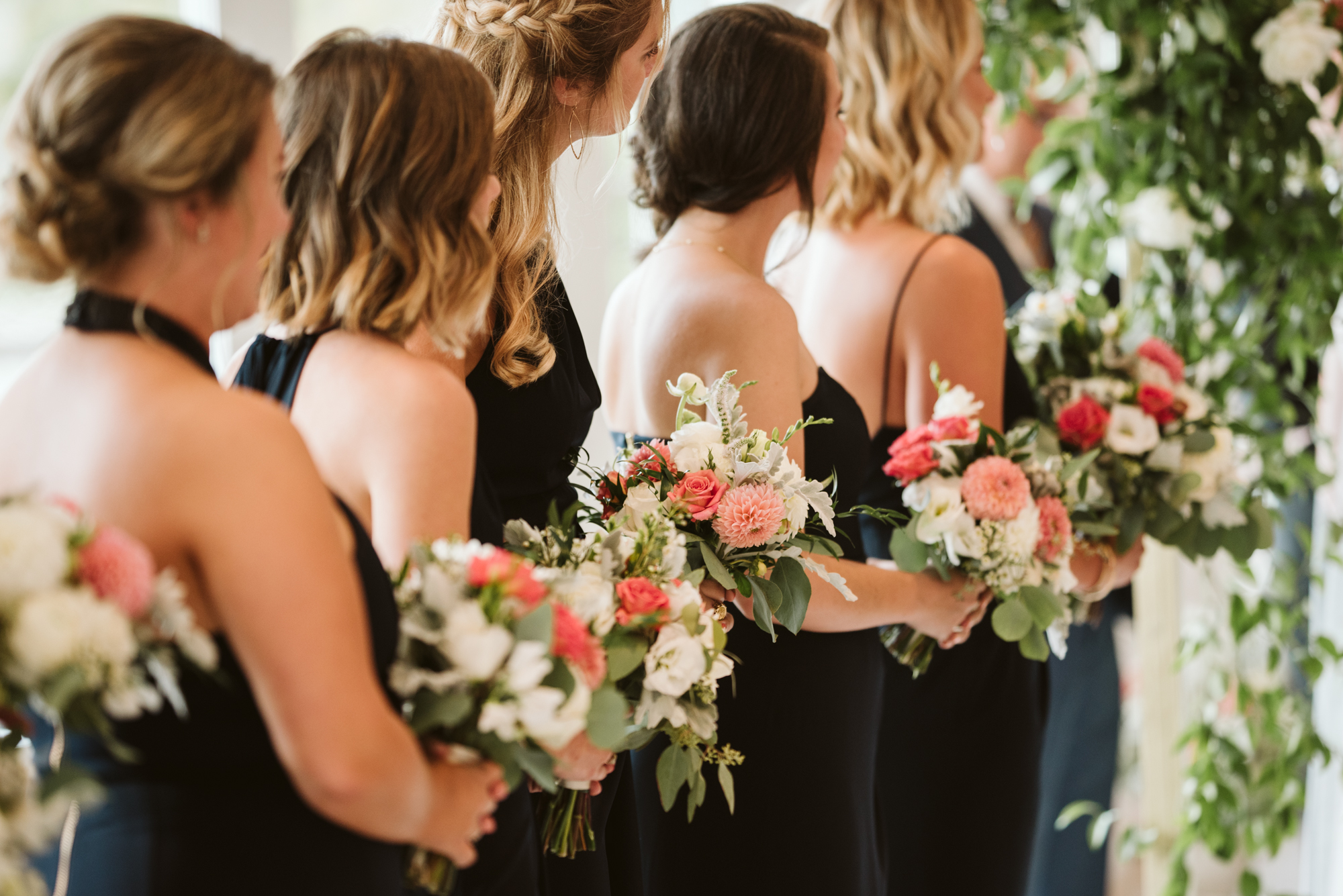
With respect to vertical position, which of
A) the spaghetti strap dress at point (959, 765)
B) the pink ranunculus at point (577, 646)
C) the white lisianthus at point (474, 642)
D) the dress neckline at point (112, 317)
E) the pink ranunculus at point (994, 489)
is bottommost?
the spaghetti strap dress at point (959, 765)

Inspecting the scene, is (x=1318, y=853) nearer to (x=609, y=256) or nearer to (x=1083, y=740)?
(x=1083, y=740)

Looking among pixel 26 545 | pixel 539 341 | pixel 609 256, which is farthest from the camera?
pixel 609 256

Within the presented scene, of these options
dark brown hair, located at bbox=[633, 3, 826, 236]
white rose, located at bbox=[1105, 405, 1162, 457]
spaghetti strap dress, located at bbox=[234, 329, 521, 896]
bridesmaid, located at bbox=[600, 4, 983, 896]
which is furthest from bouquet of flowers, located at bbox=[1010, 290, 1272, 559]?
spaghetti strap dress, located at bbox=[234, 329, 521, 896]

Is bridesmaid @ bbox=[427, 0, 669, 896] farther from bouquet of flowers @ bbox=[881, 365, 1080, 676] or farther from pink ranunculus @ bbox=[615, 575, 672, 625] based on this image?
bouquet of flowers @ bbox=[881, 365, 1080, 676]

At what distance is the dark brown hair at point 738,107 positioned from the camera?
1.78 m

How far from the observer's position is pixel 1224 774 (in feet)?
9.12

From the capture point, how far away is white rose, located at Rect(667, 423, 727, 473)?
5.00 feet

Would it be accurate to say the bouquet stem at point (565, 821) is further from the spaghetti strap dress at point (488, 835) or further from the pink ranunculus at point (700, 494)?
the pink ranunculus at point (700, 494)

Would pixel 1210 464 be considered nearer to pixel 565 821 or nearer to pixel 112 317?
pixel 565 821

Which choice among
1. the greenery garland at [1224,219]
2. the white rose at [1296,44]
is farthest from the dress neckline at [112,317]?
the white rose at [1296,44]

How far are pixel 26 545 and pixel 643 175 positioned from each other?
1272 millimetres

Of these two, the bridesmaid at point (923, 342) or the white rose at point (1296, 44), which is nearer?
the bridesmaid at point (923, 342)

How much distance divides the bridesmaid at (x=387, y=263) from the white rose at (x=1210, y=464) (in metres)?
1.55

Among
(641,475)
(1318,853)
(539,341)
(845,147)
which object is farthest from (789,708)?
(1318,853)
